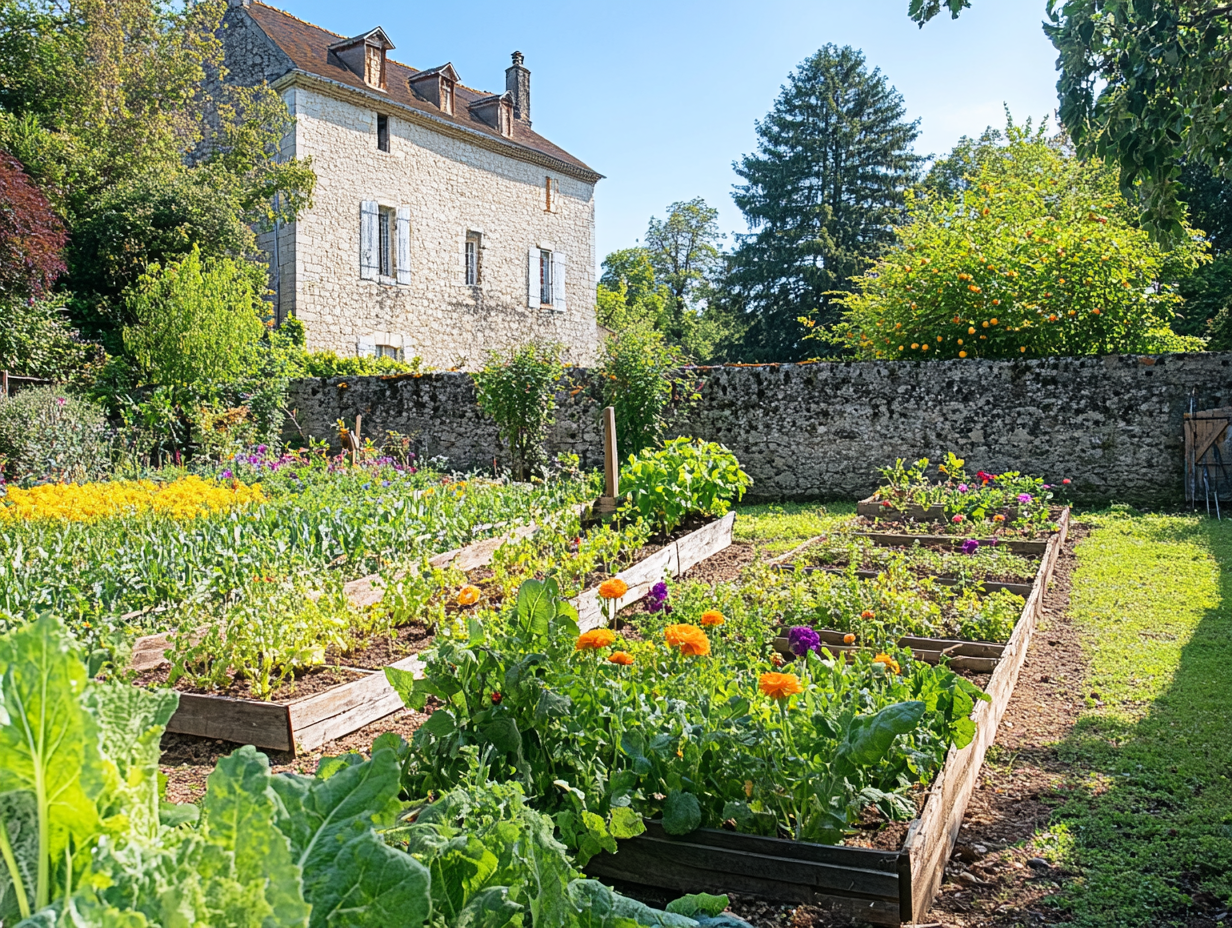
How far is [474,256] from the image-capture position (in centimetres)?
2100

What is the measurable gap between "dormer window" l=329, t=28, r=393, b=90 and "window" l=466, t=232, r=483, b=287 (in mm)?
3808

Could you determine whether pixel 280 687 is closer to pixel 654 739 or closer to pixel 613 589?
pixel 613 589

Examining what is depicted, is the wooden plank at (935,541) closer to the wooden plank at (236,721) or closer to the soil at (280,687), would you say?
the soil at (280,687)

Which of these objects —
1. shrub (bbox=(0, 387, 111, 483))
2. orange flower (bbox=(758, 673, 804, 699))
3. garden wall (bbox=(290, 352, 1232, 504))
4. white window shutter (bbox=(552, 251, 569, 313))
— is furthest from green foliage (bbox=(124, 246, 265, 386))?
orange flower (bbox=(758, 673, 804, 699))

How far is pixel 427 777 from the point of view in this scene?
2506mm

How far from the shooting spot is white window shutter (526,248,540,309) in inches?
877

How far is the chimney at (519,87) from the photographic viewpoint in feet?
80.8

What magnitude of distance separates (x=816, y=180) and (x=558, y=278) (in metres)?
11.4

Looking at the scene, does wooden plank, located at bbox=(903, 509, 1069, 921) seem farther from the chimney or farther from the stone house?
the chimney

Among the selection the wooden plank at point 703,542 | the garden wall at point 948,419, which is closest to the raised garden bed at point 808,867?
the wooden plank at point 703,542

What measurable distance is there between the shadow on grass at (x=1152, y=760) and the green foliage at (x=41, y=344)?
14.8 metres

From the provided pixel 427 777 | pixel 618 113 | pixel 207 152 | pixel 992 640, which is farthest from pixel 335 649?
pixel 207 152

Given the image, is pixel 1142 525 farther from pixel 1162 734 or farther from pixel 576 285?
pixel 576 285

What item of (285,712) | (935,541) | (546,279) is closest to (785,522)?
(935,541)
